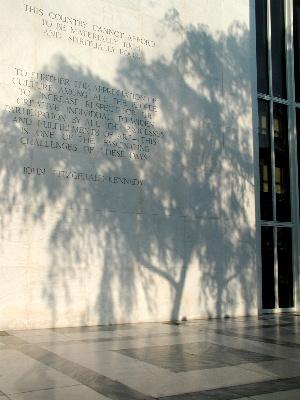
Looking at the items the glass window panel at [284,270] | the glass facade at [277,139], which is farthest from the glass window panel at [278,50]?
the glass window panel at [284,270]

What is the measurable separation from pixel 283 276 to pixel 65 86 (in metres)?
9.79

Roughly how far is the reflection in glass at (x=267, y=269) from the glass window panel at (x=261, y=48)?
16.8 feet

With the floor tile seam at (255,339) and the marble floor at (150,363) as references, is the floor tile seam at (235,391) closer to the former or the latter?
the marble floor at (150,363)

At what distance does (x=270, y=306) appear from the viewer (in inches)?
685

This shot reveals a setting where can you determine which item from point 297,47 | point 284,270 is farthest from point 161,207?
point 297,47

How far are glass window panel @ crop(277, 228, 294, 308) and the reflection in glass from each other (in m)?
0.36

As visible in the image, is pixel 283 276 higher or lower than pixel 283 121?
lower

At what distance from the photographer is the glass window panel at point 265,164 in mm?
17719

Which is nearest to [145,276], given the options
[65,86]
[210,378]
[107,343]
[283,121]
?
[107,343]

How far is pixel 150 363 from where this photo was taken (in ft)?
26.9

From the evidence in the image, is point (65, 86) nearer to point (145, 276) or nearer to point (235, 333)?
point (145, 276)

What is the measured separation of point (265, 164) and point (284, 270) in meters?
3.71

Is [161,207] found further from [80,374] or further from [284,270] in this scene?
[80,374]

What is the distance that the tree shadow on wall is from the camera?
12.6m
